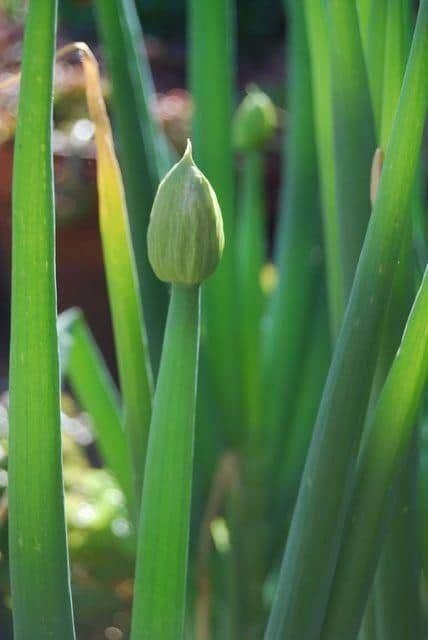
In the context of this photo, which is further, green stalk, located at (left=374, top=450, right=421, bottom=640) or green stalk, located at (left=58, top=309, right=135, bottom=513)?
green stalk, located at (left=58, top=309, right=135, bottom=513)

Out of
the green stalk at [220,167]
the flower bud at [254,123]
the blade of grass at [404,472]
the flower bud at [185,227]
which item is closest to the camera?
the flower bud at [185,227]

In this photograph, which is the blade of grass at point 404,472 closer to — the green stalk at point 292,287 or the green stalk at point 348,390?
the green stalk at point 348,390

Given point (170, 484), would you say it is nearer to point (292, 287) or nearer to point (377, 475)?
point (377, 475)

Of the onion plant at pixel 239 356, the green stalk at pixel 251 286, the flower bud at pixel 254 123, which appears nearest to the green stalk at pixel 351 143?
the onion plant at pixel 239 356

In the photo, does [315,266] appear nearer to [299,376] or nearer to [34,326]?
[299,376]

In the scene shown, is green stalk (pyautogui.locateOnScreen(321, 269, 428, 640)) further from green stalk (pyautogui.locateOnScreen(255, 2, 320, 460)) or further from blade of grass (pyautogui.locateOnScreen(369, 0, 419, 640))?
green stalk (pyautogui.locateOnScreen(255, 2, 320, 460))

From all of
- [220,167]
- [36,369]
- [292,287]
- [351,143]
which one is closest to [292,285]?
[292,287]

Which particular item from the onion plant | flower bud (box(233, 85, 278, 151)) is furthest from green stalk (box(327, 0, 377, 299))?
flower bud (box(233, 85, 278, 151))
